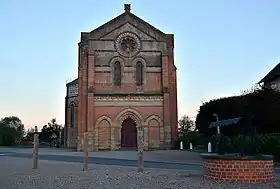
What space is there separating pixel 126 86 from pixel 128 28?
23.3 ft

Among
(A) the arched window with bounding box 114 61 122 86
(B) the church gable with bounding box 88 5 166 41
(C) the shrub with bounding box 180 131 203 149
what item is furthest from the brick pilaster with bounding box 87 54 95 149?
(C) the shrub with bounding box 180 131 203 149

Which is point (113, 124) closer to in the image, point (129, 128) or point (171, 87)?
point (129, 128)

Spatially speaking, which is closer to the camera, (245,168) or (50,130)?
(245,168)

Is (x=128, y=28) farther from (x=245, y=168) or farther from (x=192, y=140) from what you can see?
(x=245, y=168)

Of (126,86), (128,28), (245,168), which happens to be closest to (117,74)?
(126,86)

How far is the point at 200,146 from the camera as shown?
45375mm

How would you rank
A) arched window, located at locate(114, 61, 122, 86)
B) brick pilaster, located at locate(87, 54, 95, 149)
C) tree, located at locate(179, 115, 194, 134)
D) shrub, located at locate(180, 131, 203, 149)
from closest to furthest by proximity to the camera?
brick pilaster, located at locate(87, 54, 95, 149)
shrub, located at locate(180, 131, 203, 149)
arched window, located at locate(114, 61, 122, 86)
tree, located at locate(179, 115, 194, 134)

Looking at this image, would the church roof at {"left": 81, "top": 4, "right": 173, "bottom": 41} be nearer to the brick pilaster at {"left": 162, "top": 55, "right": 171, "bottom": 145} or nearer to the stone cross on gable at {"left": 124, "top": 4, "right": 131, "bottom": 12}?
the stone cross on gable at {"left": 124, "top": 4, "right": 131, "bottom": 12}

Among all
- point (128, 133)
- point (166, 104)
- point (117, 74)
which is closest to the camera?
point (166, 104)

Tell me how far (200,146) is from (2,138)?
51909 millimetres

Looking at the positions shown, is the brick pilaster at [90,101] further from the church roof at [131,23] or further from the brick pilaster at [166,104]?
the brick pilaster at [166,104]

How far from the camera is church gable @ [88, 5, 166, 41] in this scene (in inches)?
1831

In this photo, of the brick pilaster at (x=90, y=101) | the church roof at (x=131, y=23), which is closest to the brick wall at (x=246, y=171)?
the brick pilaster at (x=90, y=101)

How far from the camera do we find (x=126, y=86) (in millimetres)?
45750
